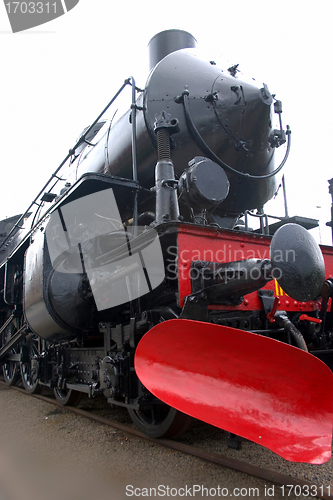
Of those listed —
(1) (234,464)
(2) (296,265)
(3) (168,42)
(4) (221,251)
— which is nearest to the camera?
(2) (296,265)

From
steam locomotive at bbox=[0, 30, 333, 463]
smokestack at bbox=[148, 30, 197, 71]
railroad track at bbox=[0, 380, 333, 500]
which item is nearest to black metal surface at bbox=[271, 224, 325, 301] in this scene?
steam locomotive at bbox=[0, 30, 333, 463]

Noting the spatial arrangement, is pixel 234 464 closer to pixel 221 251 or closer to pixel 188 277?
pixel 188 277

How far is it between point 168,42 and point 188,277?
3.21 meters

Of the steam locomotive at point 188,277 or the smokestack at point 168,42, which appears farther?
the smokestack at point 168,42

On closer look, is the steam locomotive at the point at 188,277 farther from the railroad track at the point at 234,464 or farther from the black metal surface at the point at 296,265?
the railroad track at the point at 234,464

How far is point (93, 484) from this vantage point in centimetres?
203

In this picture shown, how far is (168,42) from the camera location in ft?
13.4

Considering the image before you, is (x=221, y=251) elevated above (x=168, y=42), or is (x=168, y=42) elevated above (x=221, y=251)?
(x=168, y=42)

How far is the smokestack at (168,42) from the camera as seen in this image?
160 inches

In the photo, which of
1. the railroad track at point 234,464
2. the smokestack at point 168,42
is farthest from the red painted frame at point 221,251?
the smokestack at point 168,42

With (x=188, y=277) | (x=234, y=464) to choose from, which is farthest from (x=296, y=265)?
(x=234, y=464)

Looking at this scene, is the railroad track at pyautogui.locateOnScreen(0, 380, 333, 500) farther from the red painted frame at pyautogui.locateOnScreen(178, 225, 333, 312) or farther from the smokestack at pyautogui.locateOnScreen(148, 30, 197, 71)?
the smokestack at pyautogui.locateOnScreen(148, 30, 197, 71)

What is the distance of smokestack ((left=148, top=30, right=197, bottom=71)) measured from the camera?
406 centimetres

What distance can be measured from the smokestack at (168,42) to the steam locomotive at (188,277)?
0.02m
